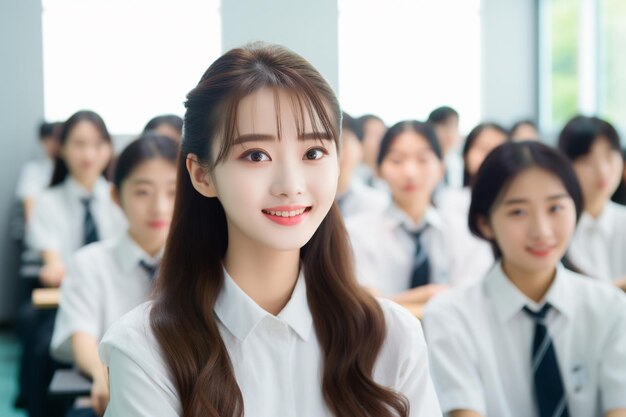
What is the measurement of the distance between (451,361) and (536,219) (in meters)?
0.38

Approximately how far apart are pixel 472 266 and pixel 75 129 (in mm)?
2212

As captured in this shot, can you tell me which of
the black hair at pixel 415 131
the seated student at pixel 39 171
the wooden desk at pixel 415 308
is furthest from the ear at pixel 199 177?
the seated student at pixel 39 171

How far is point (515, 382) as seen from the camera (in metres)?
1.85

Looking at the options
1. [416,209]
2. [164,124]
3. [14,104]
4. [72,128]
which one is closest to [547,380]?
[416,209]

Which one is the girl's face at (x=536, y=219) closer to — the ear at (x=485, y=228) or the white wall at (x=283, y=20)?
the ear at (x=485, y=228)

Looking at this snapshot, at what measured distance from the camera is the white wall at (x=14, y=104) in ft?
10.6

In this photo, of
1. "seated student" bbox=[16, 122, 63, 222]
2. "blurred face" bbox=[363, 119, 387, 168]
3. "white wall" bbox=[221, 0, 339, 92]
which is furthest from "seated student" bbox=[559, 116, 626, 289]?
"seated student" bbox=[16, 122, 63, 222]

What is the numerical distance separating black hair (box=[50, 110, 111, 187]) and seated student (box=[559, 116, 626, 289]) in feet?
7.53

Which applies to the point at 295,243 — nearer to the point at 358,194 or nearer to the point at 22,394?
the point at 22,394

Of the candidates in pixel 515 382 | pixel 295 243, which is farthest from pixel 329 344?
pixel 515 382

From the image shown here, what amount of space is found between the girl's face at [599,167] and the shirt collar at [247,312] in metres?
2.39

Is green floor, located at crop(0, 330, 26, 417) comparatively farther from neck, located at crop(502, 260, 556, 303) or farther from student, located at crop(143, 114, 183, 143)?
neck, located at crop(502, 260, 556, 303)

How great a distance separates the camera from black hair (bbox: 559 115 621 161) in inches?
131

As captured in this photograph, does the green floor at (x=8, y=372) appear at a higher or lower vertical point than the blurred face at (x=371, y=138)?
lower
